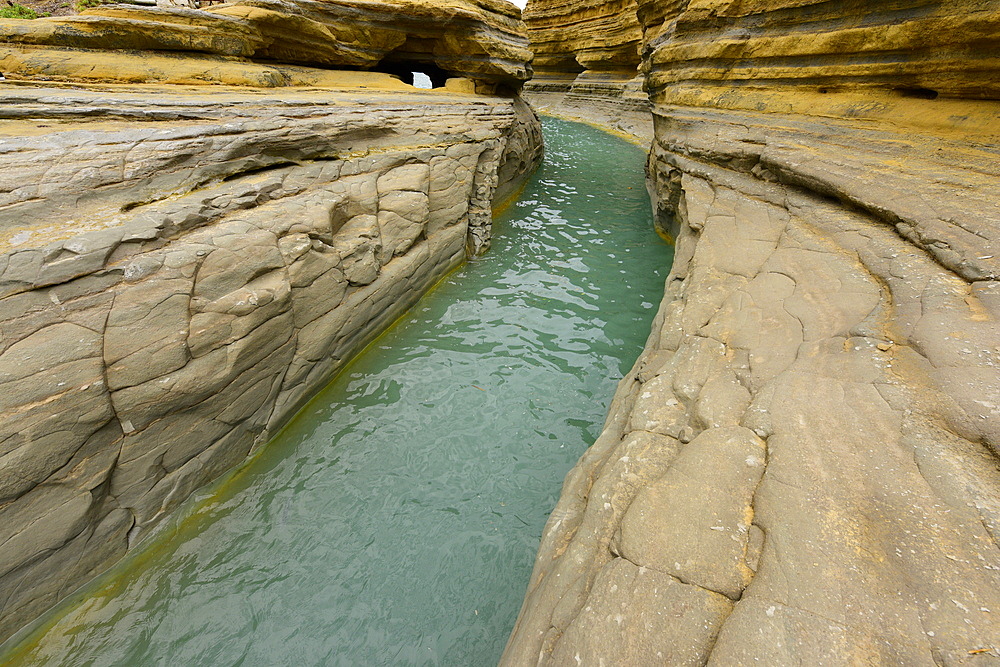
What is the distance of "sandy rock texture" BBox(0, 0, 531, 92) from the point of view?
716 centimetres

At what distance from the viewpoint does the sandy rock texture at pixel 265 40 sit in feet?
23.5

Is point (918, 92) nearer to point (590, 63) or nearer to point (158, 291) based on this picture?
point (158, 291)

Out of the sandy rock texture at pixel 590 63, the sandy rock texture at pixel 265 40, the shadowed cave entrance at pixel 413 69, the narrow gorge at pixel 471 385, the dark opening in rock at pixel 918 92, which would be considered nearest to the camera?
the narrow gorge at pixel 471 385

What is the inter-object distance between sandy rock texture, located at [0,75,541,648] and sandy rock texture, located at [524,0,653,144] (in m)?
17.2

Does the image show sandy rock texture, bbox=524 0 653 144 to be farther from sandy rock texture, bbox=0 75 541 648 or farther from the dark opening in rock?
sandy rock texture, bbox=0 75 541 648

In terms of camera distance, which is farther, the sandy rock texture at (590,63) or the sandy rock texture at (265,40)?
the sandy rock texture at (590,63)

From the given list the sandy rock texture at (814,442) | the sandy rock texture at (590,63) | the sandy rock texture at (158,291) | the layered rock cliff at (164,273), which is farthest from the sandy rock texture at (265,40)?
the sandy rock texture at (590,63)

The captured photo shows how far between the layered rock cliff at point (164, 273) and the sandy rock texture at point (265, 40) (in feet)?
0.29

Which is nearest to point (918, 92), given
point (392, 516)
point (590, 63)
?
point (392, 516)

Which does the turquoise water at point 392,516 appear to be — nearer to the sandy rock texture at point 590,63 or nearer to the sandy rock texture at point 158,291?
the sandy rock texture at point 158,291

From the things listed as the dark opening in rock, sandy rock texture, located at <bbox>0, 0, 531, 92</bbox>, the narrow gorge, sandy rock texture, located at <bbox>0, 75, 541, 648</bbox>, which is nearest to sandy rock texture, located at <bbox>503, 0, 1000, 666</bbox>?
the narrow gorge

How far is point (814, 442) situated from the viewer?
7.47 ft

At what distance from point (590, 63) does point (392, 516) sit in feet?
92.6

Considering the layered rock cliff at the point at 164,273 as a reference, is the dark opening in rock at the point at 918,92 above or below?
above
